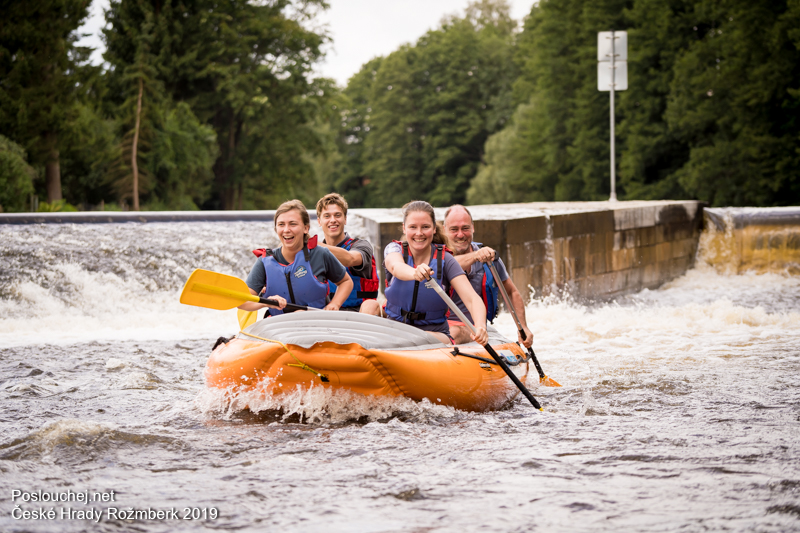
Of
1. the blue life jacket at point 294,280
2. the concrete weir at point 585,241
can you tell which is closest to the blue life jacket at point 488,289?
the blue life jacket at point 294,280

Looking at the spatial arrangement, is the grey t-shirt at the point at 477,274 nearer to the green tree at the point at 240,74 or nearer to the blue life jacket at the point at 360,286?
the blue life jacket at the point at 360,286

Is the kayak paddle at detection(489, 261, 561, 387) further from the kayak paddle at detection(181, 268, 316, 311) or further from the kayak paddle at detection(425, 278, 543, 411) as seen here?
the kayak paddle at detection(181, 268, 316, 311)

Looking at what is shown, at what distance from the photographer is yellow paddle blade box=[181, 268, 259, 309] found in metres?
4.18

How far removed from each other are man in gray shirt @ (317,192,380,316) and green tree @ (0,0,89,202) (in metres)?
16.9

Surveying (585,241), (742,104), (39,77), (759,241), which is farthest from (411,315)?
(39,77)

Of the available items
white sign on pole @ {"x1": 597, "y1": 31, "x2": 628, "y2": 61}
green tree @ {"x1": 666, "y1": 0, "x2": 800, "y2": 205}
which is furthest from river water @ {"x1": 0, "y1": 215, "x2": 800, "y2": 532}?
green tree @ {"x1": 666, "y1": 0, "x2": 800, "y2": 205}

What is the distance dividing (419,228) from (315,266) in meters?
0.74

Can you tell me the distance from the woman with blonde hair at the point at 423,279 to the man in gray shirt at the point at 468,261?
0.18 meters

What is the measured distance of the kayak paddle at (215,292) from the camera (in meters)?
4.18

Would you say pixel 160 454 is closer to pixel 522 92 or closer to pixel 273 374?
pixel 273 374

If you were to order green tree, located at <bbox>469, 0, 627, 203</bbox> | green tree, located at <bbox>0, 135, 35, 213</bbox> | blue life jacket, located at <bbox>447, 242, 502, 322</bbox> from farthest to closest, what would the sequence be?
1. green tree, located at <bbox>469, 0, 627, 203</bbox>
2. green tree, located at <bbox>0, 135, 35, 213</bbox>
3. blue life jacket, located at <bbox>447, 242, 502, 322</bbox>

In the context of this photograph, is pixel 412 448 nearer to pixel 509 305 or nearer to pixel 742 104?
pixel 509 305

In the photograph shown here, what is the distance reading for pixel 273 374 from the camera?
13.1 ft

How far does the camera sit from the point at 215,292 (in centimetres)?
423
